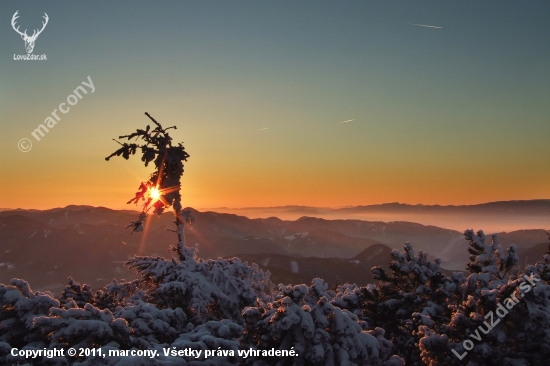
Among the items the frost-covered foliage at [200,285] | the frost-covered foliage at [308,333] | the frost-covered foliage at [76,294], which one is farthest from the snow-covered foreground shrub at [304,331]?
the frost-covered foliage at [76,294]

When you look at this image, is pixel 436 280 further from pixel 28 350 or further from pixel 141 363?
pixel 28 350

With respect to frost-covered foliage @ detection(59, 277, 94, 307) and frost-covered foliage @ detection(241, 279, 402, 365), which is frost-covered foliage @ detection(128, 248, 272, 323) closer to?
frost-covered foliage @ detection(59, 277, 94, 307)

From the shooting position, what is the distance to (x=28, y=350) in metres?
7.67

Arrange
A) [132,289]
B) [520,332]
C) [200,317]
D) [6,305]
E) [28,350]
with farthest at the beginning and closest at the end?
1. [132,289]
2. [200,317]
3. [6,305]
4. [520,332]
5. [28,350]

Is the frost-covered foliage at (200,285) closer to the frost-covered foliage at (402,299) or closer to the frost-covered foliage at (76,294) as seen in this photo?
the frost-covered foliage at (76,294)

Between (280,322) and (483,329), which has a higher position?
(280,322)

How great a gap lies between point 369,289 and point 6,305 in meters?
11.9

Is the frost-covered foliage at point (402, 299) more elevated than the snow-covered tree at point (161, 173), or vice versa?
the snow-covered tree at point (161, 173)

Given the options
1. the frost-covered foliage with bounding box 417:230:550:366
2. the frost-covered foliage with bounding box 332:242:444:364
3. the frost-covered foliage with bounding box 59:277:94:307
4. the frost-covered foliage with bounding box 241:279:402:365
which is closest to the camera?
the frost-covered foliage with bounding box 241:279:402:365

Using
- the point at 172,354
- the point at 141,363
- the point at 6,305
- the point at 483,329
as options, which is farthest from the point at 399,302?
the point at 6,305

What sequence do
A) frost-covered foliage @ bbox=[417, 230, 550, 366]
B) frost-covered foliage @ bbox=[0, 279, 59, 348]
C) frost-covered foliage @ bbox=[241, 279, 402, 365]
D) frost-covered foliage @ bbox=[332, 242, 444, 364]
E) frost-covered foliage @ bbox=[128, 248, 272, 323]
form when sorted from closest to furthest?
1. frost-covered foliage @ bbox=[241, 279, 402, 365]
2. frost-covered foliage @ bbox=[417, 230, 550, 366]
3. frost-covered foliage @ bbox=[0, 279, 59, 348]
4. frost-covered foliage @ bbox=[332, 242, 444, 364]
5. frost-covered foliage @ bbox=[128, 248, 272, 323]

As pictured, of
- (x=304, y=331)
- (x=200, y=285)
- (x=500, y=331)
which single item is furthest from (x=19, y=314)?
(x=500, y=331)

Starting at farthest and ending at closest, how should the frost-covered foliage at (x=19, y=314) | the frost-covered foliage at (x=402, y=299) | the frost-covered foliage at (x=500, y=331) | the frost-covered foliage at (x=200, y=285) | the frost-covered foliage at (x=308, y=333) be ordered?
the frost-covered foliage at (x=200, y=285) < the frost-covered foliage at (x=402, y=299) < the frost-covered foliage at (x=19, y=314) < the frost-covered foliage at (x=500, y=331) < the frost-covered foliage at (x=308, y=333)

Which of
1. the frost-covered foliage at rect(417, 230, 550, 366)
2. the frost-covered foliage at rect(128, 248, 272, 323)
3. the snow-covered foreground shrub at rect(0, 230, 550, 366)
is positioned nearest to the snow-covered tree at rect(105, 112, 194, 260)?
the frost-covered foliage at rect(128, 248, 272, 323)
